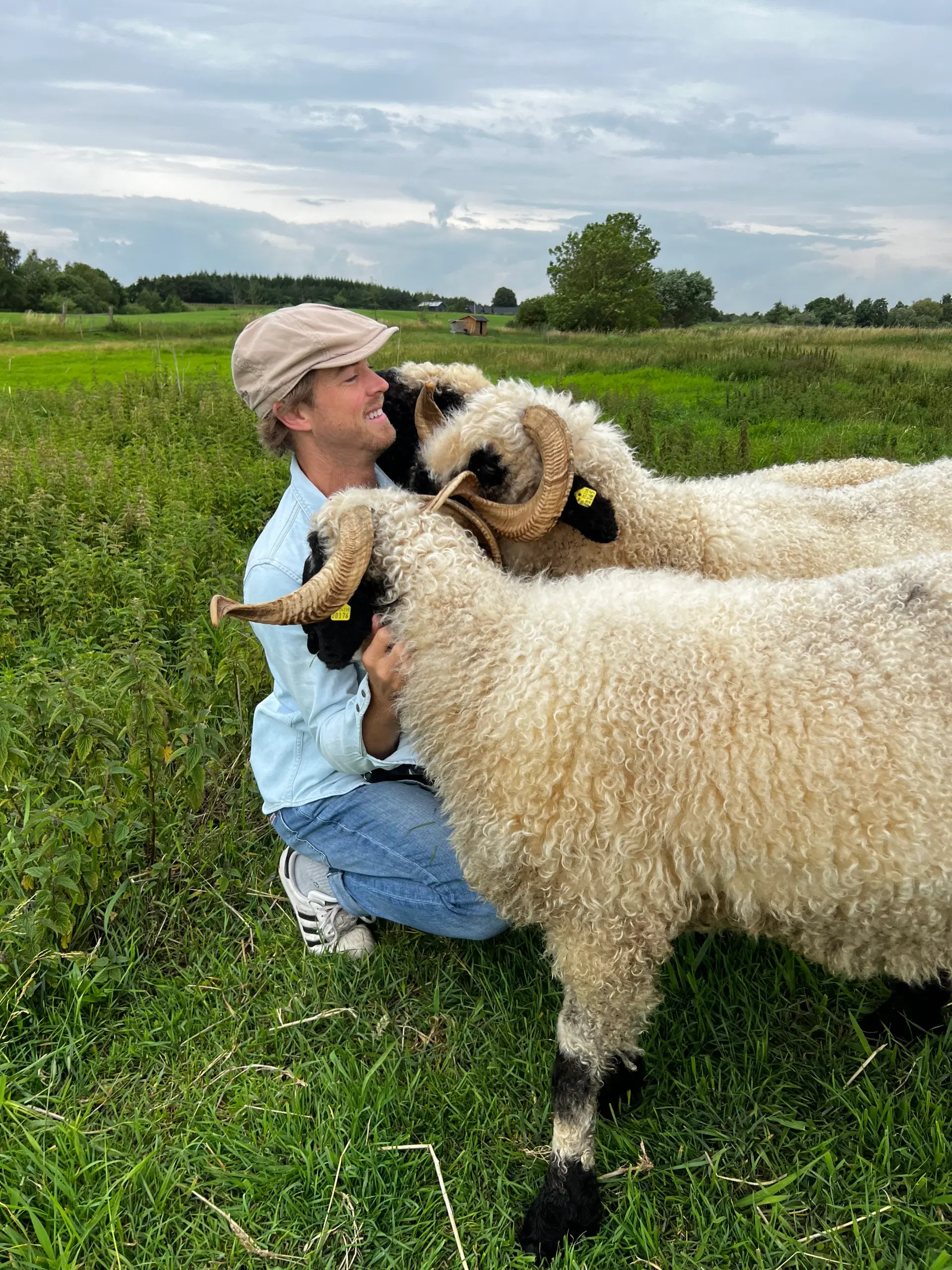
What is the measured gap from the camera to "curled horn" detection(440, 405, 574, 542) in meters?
3.35

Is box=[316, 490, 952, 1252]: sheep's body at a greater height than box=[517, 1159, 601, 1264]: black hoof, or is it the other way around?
box=[316, 490, 952, 1252]: sheep's body

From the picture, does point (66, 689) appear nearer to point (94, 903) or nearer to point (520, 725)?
point (94, 903)

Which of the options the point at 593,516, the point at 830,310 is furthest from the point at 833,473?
the point at 830,310

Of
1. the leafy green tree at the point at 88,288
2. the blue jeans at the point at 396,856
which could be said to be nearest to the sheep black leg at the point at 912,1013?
the blue jeans at the point at 396,856

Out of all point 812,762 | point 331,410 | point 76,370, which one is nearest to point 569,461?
point 331,410

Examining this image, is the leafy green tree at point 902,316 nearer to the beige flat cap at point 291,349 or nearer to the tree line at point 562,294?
the tree line at point 562,294

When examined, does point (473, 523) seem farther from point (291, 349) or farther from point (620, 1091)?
point (620, 1091)

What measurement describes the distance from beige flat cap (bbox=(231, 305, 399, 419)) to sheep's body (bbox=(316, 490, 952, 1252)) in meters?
0.77

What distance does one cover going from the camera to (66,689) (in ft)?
12.0

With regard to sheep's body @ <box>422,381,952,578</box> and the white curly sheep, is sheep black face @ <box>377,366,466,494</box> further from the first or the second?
the white curly sheep

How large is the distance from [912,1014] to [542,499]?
2378 millimetres

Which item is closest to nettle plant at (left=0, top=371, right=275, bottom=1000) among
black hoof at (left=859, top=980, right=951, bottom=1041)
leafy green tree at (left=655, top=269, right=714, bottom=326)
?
black hoof at (left=859, top=980, right=951, bottom=1041)

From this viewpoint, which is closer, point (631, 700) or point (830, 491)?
point (631, 700)

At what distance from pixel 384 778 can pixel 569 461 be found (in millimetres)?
1542
